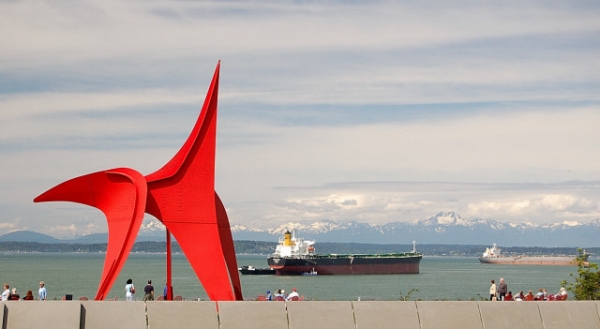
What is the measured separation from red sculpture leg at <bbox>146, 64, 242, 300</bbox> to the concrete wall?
23.8 feet

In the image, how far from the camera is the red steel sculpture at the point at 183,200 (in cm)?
2223

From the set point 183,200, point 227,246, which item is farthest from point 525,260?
point 183,200

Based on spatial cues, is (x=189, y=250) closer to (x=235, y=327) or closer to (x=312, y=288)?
(x=235, y=327)

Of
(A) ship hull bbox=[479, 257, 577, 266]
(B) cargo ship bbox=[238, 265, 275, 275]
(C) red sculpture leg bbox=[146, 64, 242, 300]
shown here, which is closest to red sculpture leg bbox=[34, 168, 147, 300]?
(C) red sculpture leg bbox=[146, 64, 242, 300]

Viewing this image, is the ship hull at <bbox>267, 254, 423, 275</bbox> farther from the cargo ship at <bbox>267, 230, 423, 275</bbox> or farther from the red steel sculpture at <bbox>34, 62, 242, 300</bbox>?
the red steel sculpture at <bbox>34, 62, 242, 300</bbox>

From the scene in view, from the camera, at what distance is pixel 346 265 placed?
98.8 m

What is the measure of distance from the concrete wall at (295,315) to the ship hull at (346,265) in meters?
76.6

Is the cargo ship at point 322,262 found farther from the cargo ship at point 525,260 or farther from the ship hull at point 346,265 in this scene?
the cargo ship at point 525,260

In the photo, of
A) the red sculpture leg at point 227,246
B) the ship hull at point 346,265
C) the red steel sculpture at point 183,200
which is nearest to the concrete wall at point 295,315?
the red steel sculpture at point 183,200

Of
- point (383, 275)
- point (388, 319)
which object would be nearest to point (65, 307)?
point (388, 319)

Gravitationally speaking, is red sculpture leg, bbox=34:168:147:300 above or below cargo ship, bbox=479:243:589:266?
below

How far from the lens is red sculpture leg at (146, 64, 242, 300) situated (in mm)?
22422

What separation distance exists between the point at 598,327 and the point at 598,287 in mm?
9080

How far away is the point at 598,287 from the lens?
26.0 metres
